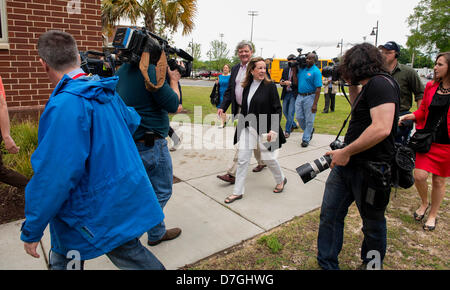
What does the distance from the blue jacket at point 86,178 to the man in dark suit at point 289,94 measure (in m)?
6.38

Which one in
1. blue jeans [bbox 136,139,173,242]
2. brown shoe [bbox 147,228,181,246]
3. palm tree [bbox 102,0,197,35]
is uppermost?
palm tree [bbox 102,0,197,35]

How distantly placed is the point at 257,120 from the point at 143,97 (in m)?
1.92

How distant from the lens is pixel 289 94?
315 inches

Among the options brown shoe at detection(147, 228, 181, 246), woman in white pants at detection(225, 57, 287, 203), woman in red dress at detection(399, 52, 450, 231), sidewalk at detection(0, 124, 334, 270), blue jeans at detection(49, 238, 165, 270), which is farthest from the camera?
woman in white pants at detection(225, 57, 287, 203)

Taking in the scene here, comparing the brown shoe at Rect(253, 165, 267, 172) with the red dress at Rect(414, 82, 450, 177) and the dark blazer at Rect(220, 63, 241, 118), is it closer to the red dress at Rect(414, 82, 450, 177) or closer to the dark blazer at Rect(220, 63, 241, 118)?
the dark blazer at Rect(220, 63, 241, 118)

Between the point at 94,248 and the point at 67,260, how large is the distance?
26cm

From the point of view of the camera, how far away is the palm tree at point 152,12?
11930 millimetres

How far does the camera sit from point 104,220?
1.56m

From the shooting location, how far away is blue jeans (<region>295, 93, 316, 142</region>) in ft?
22.4

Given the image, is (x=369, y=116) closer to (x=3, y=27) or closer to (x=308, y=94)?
(x=308, y=94)

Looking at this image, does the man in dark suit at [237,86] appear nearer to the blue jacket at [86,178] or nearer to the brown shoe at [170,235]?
the brown shoe at [170,235]

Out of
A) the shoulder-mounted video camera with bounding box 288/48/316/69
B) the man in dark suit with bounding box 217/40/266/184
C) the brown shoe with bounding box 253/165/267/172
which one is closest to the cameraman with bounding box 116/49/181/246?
the man in dark suit with bounding box 217/40/266/184

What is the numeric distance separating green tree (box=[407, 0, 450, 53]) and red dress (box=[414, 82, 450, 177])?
156ft
